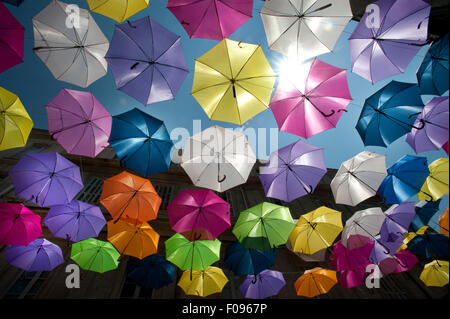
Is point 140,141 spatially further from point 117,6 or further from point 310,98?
point 310,98

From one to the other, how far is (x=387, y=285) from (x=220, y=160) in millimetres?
10628

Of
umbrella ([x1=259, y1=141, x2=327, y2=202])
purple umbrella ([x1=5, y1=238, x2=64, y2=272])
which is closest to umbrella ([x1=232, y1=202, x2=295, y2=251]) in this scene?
umbrella ([x1=259, y1=141, x2=327, y2=202])

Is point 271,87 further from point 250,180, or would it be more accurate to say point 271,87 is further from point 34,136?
point 34,136

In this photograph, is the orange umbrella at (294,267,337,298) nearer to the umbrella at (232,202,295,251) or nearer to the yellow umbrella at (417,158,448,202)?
the umbrella at (232,202,295,251)

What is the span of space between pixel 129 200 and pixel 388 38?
6599mm

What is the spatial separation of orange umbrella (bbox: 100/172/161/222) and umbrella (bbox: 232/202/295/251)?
231cm

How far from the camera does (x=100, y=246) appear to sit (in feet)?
19.6

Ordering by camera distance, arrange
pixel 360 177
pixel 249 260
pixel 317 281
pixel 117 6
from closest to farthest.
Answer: pixel 117 6 → pixel 360 177 → pixel 249 260 → pixel 317 281

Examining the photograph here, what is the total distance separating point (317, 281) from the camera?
6559mm

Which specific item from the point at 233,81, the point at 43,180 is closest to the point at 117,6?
the point at 233,81

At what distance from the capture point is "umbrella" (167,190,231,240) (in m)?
5.34

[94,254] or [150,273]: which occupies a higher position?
[94,254]

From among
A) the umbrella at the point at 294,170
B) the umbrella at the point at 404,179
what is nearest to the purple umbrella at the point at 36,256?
the umbrella at the point at 294,170
